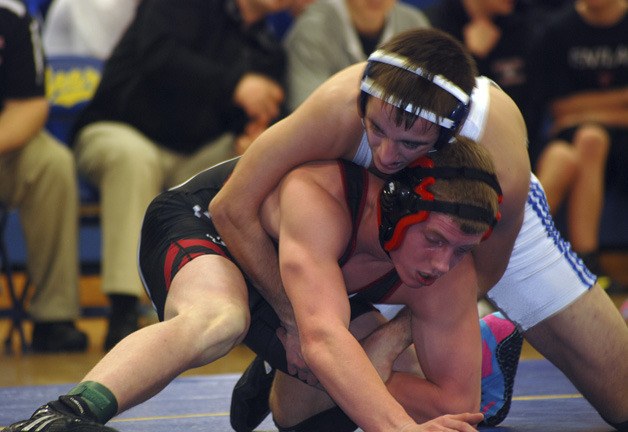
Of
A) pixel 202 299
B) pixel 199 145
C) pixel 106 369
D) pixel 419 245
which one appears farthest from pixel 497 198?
pixel 199 145

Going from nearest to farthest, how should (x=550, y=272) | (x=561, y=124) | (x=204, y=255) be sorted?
(x=204, y=255), (x=550, y=272), (x=561, y=124)

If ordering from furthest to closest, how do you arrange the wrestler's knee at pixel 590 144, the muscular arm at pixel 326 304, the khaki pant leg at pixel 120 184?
the wrestler's knee at pixel 590 144, the khaki pant leg at pixel 120 184, the muscular arm at pixel 326 304

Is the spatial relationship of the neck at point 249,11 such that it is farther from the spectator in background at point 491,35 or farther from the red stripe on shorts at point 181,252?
the red stripe on shorts at point 181,252

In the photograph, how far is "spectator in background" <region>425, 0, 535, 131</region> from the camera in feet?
20.1

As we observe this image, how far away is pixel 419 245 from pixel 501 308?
824 millimetres

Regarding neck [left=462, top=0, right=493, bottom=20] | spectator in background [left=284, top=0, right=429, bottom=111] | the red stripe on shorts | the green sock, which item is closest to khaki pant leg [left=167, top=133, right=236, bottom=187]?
spectator in background [left=284, top=0, right=429, bottom=111]

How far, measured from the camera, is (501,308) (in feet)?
10.8

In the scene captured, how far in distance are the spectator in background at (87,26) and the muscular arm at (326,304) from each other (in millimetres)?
3408

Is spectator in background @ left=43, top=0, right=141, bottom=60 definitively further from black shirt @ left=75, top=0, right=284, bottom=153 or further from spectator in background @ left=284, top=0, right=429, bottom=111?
spectator in background @ left=284, top=0, right=429, bottom=111

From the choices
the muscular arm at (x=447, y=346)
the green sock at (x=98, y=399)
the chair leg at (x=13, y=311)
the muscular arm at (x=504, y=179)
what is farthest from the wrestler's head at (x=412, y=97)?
the chair leg at (x=13, y=311)

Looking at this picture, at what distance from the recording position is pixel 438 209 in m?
2.50

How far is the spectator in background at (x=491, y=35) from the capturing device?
6.13 meters

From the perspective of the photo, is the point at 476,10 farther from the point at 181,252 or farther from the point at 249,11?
the point at 181,252

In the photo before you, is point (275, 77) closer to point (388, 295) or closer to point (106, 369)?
point (388, 295)
